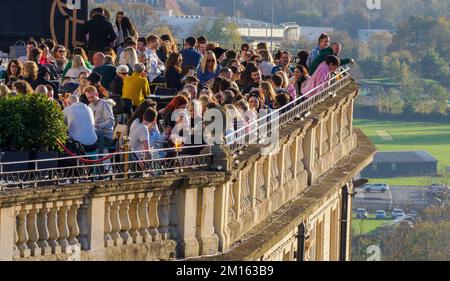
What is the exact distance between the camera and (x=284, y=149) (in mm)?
28062

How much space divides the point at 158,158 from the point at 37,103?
161 cm

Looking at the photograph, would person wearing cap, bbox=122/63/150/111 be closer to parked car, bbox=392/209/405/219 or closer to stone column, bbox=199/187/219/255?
stone column, bbox=199/187/219/255

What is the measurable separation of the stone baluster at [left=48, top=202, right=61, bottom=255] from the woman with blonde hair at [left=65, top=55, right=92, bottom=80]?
7.63 meters

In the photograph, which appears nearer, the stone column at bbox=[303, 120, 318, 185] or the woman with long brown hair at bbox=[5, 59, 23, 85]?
the woman with long brown hair at bbox=[5, 59, 23, 85]

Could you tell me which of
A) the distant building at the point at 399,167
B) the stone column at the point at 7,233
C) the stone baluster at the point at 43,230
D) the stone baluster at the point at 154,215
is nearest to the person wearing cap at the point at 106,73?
the stone baluster at the point at 154,215

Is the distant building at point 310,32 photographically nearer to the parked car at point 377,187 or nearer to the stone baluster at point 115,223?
the parked car at point 377,187

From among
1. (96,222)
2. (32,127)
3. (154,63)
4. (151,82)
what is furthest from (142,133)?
(154,63)

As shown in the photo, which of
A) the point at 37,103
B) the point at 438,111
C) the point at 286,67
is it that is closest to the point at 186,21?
the point at 438,111

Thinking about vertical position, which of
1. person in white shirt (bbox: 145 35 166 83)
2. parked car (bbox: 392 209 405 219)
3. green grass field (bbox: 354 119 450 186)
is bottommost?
parked car (bbox: 392 209 405 219)

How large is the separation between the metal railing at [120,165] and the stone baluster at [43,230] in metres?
0.24

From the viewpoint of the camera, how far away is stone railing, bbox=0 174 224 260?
744 inches

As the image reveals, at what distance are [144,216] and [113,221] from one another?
65 cm

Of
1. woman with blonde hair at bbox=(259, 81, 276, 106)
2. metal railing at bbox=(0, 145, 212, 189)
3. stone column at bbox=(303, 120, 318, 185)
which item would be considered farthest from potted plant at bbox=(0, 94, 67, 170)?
stone column at bbox=(303, 120, 318, 185)

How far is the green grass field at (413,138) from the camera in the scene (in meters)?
150
